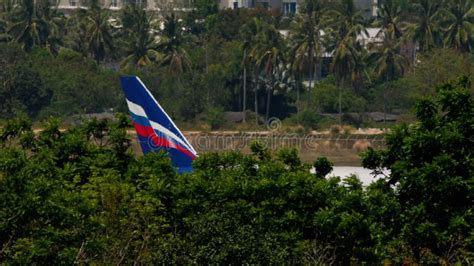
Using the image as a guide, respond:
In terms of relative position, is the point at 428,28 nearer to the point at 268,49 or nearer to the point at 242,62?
the point at 268,49

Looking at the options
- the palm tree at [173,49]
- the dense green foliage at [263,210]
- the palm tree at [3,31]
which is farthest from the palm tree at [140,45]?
the dense green foliage at [263,210]

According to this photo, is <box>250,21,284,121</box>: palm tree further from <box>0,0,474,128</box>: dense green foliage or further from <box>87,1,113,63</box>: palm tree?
<box>87,1,113,63</box>: palm tree

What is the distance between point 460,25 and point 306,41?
15350 mm

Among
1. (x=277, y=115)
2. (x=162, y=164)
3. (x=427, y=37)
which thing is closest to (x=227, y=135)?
(x=277, y=115)

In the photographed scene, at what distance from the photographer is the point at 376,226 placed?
153 feet

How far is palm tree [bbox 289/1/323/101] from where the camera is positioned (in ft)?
489

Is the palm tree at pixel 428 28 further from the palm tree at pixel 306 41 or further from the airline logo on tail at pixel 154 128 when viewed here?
the airline logo on tail at pixel 154 128

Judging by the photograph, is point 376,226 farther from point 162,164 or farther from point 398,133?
point 162,164

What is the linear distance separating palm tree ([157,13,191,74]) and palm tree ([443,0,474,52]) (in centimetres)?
2429

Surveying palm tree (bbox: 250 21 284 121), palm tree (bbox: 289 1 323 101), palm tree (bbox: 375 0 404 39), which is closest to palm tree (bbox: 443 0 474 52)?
palm tree (bbox: 375 0 404 39)

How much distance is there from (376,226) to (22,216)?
977 cm

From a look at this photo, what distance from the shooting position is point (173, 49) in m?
157

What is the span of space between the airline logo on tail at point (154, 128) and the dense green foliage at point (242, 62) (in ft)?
261

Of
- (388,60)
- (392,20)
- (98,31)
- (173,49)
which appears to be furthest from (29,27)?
(392,20)
